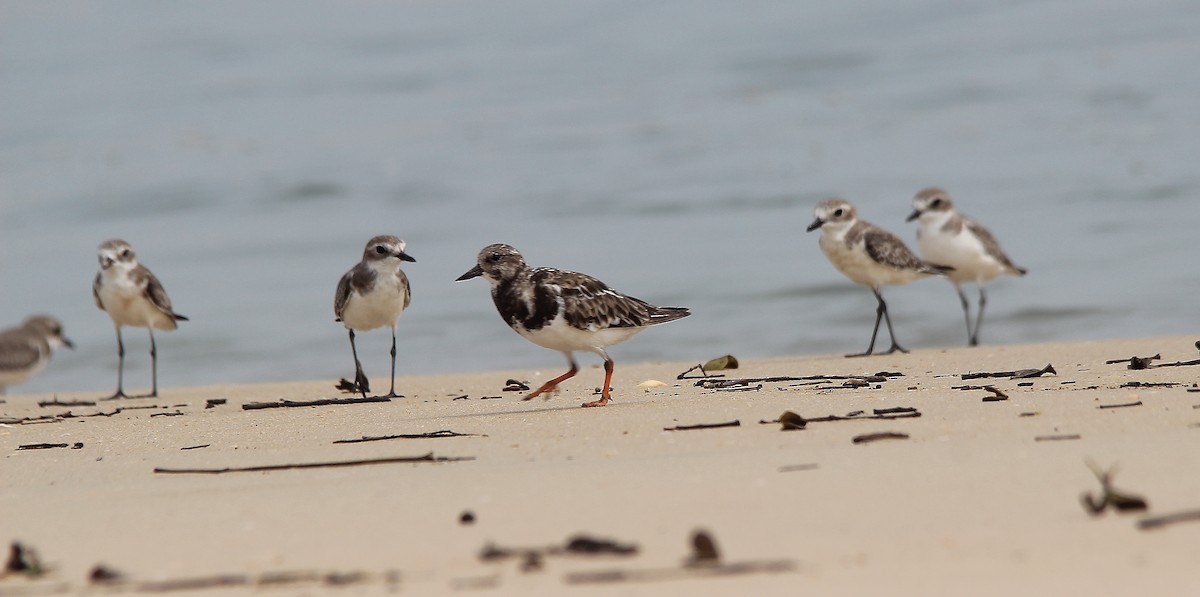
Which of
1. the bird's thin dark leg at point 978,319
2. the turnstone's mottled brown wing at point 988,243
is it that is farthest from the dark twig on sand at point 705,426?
the turnstone's mottled brown wing at point 988,243

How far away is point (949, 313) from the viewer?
42.9 ft

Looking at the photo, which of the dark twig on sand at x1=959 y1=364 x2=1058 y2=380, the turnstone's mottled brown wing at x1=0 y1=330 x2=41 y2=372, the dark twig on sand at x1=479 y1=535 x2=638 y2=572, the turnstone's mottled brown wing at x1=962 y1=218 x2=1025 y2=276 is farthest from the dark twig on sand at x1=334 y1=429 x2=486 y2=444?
the turnstone's mottled brown wing at x1=962 y1=218 x2=1025 y2=276

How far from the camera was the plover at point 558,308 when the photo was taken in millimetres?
7273

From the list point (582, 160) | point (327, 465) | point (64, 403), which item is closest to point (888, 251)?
point (64, 403)

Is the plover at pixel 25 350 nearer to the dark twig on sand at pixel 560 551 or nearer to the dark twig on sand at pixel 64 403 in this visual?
the dark twig on sand at pixel 64 403

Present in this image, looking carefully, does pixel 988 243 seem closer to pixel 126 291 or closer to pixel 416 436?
pixel 126 291

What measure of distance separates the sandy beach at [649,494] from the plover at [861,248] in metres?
3.61

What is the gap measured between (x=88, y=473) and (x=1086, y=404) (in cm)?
407

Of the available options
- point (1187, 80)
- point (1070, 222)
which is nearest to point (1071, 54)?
point (1187, 80)

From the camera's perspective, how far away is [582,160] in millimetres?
20000

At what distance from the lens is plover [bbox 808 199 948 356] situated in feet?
36.7

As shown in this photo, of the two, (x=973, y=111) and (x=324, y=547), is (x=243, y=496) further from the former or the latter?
(x=973, y=111)

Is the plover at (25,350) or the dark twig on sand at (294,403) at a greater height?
the plover at (25,350)

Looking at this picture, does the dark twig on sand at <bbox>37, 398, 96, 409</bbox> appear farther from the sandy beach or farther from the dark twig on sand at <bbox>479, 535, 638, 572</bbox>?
the dark twig on sand at <bbox>479, 535, 638, 572</bbox>
